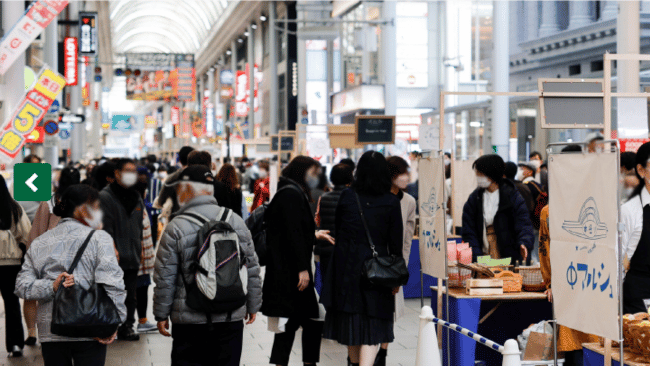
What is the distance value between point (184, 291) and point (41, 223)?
8.51 feet

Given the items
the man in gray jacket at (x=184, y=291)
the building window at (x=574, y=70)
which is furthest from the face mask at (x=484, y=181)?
the building window at (x=574, y=70)

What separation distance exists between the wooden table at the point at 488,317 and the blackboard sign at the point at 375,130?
24.7 feet

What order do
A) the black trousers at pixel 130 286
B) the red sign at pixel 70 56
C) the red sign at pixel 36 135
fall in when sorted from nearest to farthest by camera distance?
the black trousers at pixel 130 286
the red sign at pixel 36 135
the red sign at pixel 70 56

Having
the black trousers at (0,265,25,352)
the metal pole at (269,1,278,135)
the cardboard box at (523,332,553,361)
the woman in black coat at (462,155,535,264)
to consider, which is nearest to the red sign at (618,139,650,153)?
the woman in black coat at (462,155,535,264)

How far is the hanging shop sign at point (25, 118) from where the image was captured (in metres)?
8.98

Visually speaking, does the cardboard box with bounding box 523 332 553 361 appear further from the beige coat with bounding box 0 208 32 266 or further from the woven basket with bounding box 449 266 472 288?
the beige coat with bounding box 0 208 32 266

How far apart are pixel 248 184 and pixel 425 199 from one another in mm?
19886

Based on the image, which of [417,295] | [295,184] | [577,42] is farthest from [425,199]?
[577,42]

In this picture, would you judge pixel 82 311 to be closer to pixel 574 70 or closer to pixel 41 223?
pixel 41 223

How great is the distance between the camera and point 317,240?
22.9ft

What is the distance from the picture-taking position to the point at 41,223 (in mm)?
6543

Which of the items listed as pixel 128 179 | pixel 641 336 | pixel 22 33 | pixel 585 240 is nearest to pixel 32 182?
pixel 128 179

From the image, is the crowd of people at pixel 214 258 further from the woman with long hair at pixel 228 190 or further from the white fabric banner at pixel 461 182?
the white fabric banner at pixel 461 182

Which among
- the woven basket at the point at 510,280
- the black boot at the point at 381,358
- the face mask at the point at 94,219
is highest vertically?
the face mask at the point at 94,219
